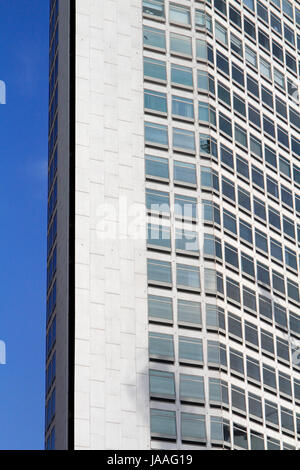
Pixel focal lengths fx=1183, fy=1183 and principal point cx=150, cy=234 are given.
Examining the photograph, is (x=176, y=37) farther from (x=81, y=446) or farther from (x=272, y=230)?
(x=81, y=446)

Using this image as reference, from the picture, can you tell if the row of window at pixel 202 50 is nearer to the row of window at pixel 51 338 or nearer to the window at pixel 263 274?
the window at pixel 263 274

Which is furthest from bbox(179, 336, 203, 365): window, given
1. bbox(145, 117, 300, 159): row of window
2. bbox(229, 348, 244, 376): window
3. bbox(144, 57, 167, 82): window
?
bbox(144, 57, 167, 82): window

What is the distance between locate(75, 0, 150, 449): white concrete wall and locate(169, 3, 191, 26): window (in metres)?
3.16

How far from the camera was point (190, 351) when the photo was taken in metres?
97.4

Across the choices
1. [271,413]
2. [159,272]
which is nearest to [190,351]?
[159,272]

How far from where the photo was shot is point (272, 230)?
362 ft

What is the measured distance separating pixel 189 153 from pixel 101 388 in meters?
24.3

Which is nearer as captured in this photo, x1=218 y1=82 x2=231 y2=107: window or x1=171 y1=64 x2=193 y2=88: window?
x1=171 y1=64 x2=193 y2=88: window

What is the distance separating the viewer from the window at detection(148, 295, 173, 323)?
97.8 m

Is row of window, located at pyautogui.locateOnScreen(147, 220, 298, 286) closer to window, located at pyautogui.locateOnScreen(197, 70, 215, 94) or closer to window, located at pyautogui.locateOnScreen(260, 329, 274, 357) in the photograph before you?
window, located at pyautogui.locateOnScreen(260, 329, 274, 357)

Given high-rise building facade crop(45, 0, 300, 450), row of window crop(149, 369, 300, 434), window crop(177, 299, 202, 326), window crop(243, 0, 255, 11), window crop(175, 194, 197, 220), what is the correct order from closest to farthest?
high-rise building facade crop(45, 0, 300, 450) → row of window crop(149, 369, 300, 434) → window crop(177, 299, 202, 326) → window crop(175, 194, 197, 220) → window crop(243, 0, 255, 11)

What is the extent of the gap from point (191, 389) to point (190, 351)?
3363mm

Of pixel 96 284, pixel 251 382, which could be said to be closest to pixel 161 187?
pixel 96 284

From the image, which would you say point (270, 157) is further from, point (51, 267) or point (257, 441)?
point (257, 441)
